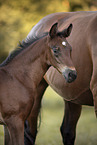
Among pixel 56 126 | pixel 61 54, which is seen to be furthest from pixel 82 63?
pixel 56 126

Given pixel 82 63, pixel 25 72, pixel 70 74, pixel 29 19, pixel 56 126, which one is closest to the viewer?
pixel 70 74

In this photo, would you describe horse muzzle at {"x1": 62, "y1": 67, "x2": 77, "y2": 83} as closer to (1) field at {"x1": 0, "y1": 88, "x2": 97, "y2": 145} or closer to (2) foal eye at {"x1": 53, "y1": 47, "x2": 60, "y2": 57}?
(2) foal eye at {"x1": 53, "y1": 47, "x2": 60, "y2": 57}

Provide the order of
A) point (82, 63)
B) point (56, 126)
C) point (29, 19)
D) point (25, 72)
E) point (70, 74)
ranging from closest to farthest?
point (70, 74) → point (25, 72) → point (82, 63) → point (56, 126) → point (29, 19)

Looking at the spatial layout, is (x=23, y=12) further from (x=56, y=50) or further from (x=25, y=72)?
(x=56, y=50)

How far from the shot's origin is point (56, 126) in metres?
6.26

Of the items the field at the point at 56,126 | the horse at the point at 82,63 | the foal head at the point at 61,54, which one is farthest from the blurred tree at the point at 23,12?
the foal head at the point at 61,54

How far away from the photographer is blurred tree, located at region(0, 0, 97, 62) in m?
6.83

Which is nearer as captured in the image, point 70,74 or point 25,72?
point 70,74

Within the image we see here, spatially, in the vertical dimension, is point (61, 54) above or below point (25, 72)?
above

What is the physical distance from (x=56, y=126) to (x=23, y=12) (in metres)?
2.59

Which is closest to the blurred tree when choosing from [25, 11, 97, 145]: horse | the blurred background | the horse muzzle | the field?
the blurred background

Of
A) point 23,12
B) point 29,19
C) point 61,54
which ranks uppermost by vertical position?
point 61,54

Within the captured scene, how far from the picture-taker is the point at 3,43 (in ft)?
22.0

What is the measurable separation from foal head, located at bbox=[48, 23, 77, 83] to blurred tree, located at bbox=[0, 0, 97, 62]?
3.90m
